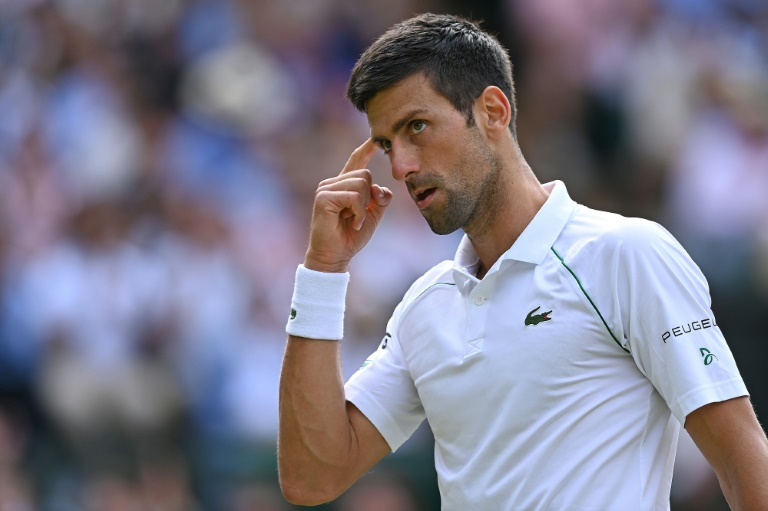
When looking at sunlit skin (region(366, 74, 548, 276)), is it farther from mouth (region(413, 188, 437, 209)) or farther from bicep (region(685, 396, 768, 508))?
bicep (region(685, 396, 768, 508))

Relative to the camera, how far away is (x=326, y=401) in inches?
132

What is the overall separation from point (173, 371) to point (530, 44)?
11.2 feet

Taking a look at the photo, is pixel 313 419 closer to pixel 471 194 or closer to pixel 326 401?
pixel 326 401

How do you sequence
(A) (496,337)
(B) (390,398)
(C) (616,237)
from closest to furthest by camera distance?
(C) (616,237) < (A) (496,337) < (B) (390,398)

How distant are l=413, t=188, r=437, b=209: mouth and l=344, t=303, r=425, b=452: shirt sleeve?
0.36 meters

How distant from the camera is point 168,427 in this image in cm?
746

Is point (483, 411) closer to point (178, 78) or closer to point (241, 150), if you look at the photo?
Result: point (241, 150)

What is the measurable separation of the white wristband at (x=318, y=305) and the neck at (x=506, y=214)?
40 centimetres

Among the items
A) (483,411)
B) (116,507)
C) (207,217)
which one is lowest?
(116,507)

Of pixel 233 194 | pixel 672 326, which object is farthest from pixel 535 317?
pixel 233 194

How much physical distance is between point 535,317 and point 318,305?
63cm

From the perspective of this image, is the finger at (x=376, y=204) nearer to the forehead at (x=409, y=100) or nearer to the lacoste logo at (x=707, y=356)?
the forehead at (x=409, y=100)

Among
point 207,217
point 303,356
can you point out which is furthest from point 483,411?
point 207,217

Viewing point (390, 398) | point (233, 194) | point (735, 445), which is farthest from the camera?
point (233, 194)
